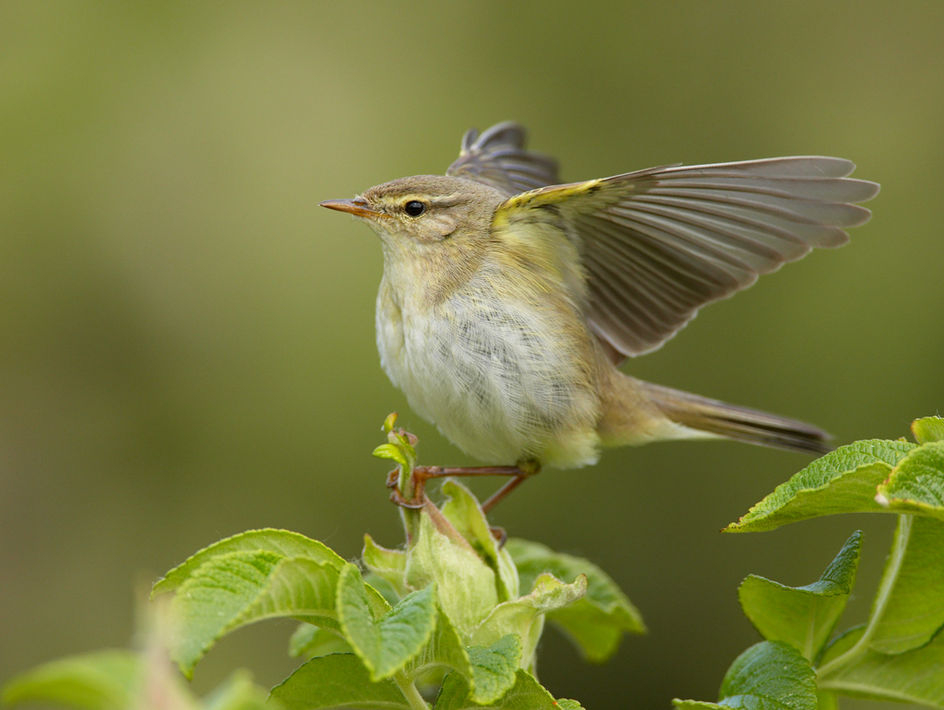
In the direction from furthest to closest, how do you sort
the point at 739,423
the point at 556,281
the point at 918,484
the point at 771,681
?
1. the point at 739,423
2. the point at 556,281
3. the point at 771,681
4. the point at 918,484

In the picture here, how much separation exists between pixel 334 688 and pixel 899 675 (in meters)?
0.98

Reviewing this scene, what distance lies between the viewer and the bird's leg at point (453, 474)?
1896 millimetres

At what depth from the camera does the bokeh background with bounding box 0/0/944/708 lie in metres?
6.36

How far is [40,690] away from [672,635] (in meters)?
5.74

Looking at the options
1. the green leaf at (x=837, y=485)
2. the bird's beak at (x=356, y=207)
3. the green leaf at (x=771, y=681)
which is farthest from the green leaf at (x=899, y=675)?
the bird's beak at (x=356, y=207)

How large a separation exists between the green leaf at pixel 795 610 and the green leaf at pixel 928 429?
24cm

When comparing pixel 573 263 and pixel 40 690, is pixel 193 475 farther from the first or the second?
pixel 40 690

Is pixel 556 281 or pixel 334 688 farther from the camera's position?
pixel 556 281

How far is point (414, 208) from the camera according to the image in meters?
3.38

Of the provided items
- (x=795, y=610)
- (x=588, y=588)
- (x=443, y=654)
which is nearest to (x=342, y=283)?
(x=588, y=588)

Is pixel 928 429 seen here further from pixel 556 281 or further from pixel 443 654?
pixel 556 281

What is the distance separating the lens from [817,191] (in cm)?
261

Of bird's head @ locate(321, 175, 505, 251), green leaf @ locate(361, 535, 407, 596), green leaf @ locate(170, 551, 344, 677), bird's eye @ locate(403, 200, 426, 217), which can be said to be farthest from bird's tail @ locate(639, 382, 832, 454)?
green leaf @ locate(170, 551, 344, 677)

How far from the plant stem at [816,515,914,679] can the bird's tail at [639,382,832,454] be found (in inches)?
74.3
